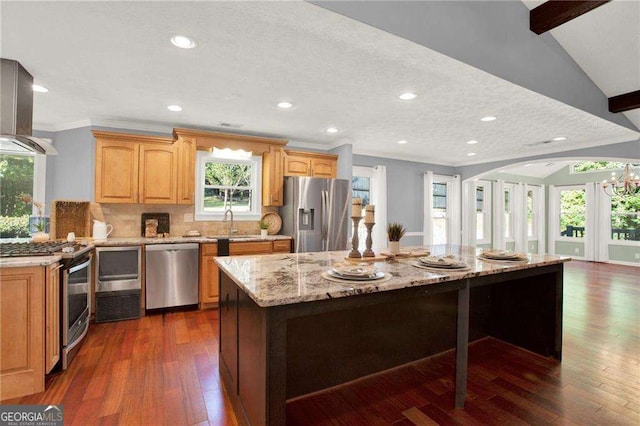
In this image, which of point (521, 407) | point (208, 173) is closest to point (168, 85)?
point (208, 173)

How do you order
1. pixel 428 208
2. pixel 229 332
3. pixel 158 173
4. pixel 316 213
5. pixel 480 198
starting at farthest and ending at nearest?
pixel 480 198
pixel 428 208
pixel 316 213
pixel 158 173
pixel 229 332

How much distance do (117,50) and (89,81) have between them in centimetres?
83

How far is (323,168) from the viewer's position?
498 centimetres

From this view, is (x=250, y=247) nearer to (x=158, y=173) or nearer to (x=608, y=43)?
(x=158, y=173)

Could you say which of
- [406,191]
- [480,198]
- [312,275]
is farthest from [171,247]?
[480,198]

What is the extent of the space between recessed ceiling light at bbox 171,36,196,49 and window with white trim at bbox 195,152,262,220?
2425 millimetres

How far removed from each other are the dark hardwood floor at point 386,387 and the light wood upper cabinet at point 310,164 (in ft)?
8.42

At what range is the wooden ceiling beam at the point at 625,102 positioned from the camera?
11.2 ft

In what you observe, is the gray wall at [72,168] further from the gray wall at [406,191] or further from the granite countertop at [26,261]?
the gray wall at [406,191]

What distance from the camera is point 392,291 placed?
1586mm

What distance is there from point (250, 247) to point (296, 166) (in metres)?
1.48

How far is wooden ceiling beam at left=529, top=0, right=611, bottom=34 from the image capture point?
2.23 meters

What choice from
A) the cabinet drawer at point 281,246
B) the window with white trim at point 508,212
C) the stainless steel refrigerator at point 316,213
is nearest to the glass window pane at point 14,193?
the cabinet drawer at point 281,246

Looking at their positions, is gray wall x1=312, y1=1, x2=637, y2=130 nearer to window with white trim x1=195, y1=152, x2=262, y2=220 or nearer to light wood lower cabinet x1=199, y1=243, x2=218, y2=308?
light wood lower cabinet x1=199, y1=243, x2=218, y2=308
